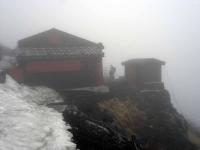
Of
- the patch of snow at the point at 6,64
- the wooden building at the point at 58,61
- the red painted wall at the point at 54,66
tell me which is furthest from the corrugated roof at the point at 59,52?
the patch of snow at the point at 6,64

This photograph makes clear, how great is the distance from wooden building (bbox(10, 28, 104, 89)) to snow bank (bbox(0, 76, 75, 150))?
6762mm

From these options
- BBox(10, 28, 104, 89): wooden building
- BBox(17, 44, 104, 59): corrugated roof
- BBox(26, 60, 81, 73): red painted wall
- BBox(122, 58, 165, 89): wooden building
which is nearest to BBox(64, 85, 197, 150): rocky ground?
BBox(122, 58, 165, 89): wooden building

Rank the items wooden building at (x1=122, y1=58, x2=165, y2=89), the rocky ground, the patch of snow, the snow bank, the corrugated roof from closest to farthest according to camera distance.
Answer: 1. the snow bank
2. the rocky ground
3. the corrugated roof
4. the patch of snow
5. wooden building at (x1=122, y1=58, x2=165, y2=89)

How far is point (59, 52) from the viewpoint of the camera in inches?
933

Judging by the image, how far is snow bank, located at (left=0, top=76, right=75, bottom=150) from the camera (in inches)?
358

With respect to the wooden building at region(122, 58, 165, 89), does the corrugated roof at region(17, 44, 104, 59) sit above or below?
above

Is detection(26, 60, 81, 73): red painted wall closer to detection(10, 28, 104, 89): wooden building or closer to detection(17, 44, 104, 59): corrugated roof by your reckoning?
detection(10, 28, 104, 89): wooden building

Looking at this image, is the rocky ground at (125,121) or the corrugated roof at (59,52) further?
the corrugated roof at (59,52)

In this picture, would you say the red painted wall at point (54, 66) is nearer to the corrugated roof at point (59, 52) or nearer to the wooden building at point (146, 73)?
the corrugated roof at point (59, 52)

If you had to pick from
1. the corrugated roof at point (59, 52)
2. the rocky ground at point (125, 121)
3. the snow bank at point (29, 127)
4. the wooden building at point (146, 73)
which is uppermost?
the corrugated roof at point (59, 52)

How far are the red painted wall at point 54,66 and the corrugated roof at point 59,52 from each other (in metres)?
0.59

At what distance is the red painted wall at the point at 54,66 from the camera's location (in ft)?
75.9

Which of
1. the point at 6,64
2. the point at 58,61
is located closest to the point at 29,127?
the point at 58,61

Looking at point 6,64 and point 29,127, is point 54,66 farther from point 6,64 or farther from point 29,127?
point 29,127
